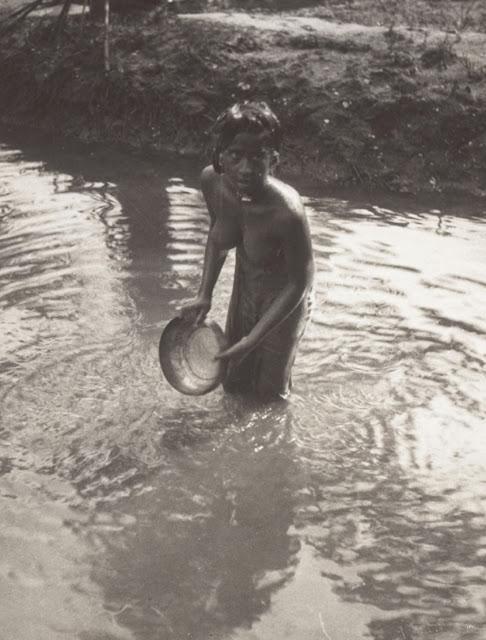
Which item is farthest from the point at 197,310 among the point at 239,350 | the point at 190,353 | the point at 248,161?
the point at 248,161

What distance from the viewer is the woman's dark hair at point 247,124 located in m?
3.50

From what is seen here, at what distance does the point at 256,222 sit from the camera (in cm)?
390

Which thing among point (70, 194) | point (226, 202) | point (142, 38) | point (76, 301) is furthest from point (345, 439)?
point (142, 38)

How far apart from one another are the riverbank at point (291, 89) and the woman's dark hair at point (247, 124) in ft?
15.8

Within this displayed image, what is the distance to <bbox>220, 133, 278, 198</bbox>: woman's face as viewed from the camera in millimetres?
3547

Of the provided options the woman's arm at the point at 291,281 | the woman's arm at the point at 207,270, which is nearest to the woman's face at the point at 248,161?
the woman's arm at the point at 291,281

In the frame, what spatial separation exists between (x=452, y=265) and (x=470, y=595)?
3.48 m

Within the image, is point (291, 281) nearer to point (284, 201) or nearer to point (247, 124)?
point (284, 201)

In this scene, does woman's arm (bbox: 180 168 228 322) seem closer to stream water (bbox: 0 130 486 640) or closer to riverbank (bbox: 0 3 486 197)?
stream water (bbox: 0 130 486 640)

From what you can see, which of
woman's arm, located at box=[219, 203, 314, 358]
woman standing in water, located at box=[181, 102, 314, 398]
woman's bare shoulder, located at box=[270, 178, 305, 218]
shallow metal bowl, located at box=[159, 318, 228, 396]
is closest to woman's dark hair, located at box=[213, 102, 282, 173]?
woman standing in water, located at box=[181, 102, 314, 398]

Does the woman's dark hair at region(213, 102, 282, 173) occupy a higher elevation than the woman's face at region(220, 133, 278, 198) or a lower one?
higher

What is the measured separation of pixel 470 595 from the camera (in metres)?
3.25

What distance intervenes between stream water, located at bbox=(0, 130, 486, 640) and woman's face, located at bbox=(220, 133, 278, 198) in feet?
4.28

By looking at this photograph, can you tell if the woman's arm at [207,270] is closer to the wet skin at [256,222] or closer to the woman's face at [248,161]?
the wet skin at [256,222]
